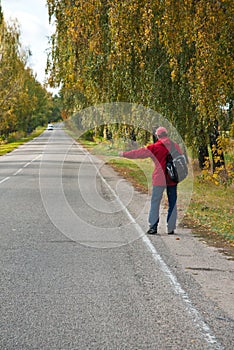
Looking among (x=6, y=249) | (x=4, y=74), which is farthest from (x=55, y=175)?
(x=4, y=74)

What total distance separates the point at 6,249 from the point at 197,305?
3.65m

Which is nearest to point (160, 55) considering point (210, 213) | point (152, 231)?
point (210, 213)

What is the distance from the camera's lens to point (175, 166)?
9.77 m

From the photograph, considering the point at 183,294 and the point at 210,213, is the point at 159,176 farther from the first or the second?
the point at 183,294

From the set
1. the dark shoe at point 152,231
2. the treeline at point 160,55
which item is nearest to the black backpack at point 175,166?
the dark shoe at point 152,231

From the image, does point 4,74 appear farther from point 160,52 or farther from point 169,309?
point 169,309

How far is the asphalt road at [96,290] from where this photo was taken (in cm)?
480

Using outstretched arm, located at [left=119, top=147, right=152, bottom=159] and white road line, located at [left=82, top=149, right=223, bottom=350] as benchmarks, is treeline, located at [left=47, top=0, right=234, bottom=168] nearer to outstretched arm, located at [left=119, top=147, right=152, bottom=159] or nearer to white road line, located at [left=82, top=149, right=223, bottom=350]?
outstretched arm, located at [left=119, top=147, right=152, bottom=159]

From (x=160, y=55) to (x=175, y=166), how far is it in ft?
19.9

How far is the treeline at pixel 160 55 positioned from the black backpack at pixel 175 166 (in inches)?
89.3

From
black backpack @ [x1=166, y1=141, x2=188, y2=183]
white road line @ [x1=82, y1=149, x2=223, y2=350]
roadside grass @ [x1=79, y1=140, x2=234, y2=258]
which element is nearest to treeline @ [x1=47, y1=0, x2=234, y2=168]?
roadside grass @ [x1=79, y1=140, x2=234, y2=258]

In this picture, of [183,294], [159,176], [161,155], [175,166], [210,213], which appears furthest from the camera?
[210,213]

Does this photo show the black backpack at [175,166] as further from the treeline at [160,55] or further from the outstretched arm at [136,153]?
the treeline at [160,55]

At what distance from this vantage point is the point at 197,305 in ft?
18.9
